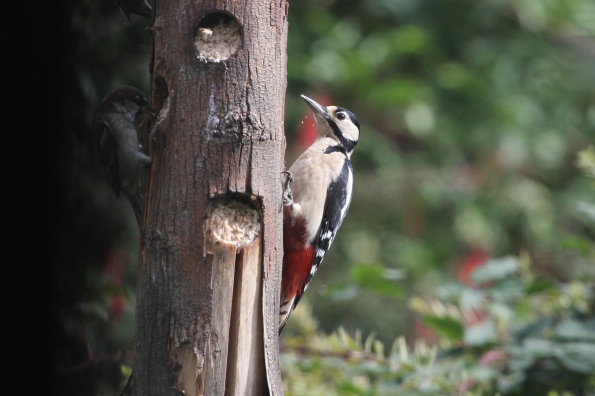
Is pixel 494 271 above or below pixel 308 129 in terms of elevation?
below

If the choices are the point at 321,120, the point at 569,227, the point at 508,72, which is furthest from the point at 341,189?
the point at 569,227

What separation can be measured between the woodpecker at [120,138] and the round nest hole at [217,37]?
429 mm

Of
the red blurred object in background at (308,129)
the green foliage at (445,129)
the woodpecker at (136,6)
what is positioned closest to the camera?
the woodpecker at (136,6)

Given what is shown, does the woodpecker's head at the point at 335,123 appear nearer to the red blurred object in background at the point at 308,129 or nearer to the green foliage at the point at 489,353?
the green foliage at the point at 489,353

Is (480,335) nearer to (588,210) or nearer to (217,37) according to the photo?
(588,210)

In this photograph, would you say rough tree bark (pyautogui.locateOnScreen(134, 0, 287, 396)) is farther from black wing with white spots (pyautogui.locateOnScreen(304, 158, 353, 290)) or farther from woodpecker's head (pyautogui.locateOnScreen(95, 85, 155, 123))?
black wing with white spots (pyautogui.locateOnScreen(304, 158, 353, 290))

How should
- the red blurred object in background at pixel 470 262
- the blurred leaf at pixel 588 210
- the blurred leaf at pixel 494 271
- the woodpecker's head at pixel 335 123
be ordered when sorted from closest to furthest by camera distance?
1. the blurred leaf at pixel 588 210
2. the blurred leaf at pixel 494 271
3. the woodpecker's head at pixel 335 123
4. the red blurred object in background at pixel 470 262

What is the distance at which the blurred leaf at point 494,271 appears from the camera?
3473 millimetres

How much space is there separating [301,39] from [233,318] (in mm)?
4667

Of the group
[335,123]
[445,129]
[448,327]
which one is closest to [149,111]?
[335,123]

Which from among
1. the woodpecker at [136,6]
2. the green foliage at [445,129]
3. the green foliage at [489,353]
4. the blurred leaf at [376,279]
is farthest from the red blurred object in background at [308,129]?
the woodpecker at [136,6]

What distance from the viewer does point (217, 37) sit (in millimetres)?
2285

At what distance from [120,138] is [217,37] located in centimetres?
60

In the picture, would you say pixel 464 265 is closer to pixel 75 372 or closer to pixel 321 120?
pixel 321 120
